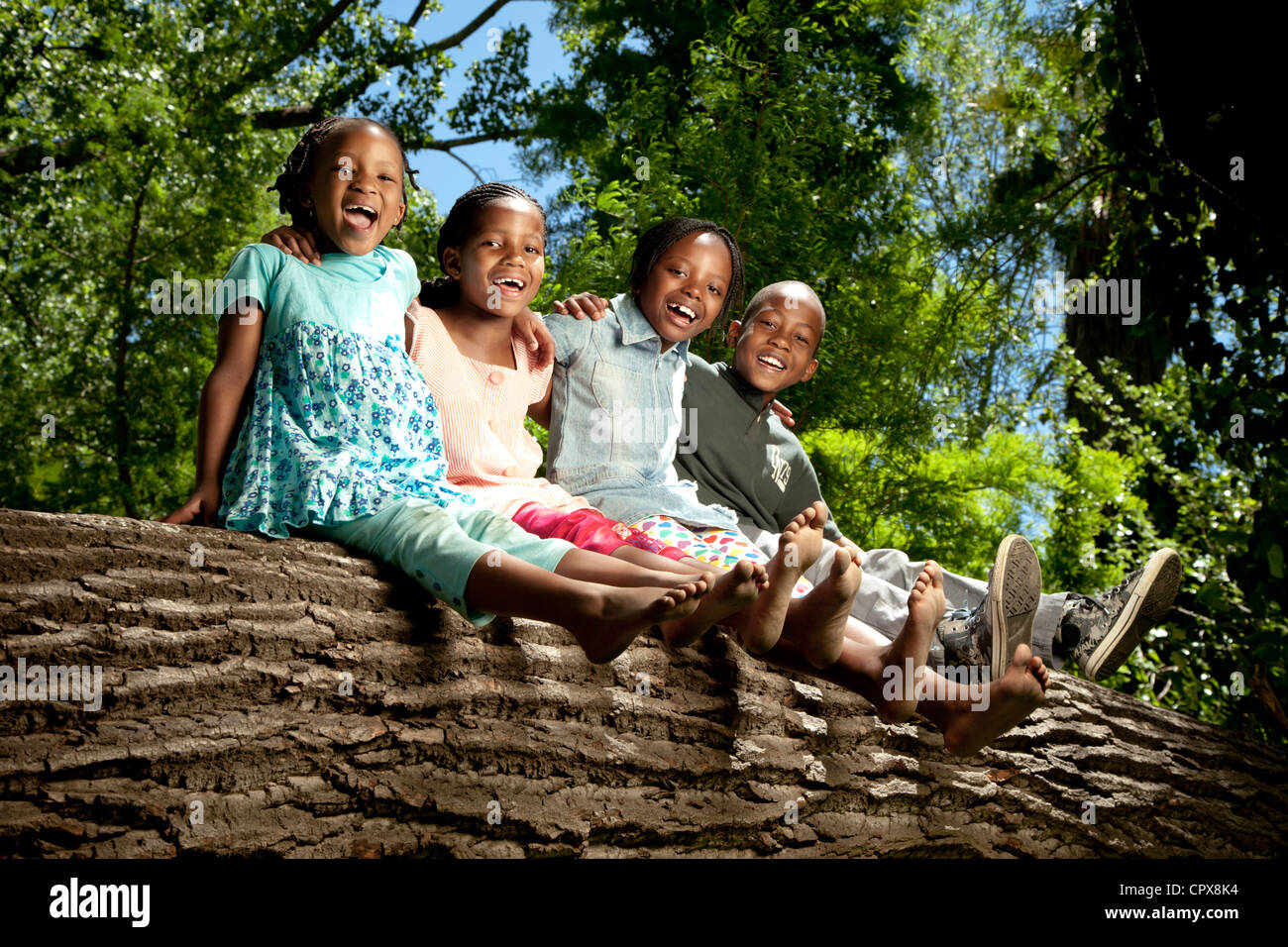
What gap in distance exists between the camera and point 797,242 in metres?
5.20

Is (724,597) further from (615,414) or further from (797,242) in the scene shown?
(797,242)

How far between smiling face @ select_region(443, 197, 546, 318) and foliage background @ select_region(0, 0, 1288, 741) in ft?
4.84

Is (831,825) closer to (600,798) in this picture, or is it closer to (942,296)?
(600,798)

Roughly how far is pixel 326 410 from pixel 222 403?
21 centimetres

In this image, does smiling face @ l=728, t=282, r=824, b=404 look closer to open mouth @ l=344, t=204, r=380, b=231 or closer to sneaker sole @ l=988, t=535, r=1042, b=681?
sneaker sole @ l=988, t=535, r=1042, b=681

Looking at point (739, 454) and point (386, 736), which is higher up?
point (739, 454)

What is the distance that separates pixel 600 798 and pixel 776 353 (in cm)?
149

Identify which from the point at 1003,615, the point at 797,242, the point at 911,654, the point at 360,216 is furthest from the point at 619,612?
the point at 797,242

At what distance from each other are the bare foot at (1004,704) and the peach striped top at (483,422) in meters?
0.95

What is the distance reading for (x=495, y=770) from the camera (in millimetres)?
1944

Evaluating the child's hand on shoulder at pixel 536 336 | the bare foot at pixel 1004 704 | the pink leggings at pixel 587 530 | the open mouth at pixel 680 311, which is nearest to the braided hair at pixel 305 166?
the child's hand on shoulder at pixel 536 336

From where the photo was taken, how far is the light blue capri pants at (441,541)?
75.7 inches

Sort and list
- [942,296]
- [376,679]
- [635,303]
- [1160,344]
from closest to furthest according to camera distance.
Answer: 1. [376,679]
2. [635,303]
3. [1160,344]
4. [942,296]

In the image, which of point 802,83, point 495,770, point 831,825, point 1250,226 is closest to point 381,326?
point 495,770
